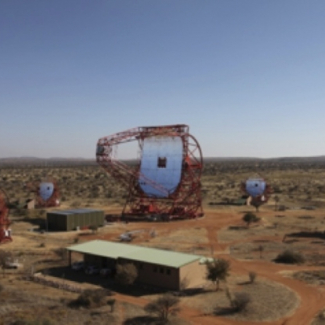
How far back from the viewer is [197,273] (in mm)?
35438

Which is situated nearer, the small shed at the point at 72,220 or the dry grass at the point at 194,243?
the dry grass at the point at 194,243

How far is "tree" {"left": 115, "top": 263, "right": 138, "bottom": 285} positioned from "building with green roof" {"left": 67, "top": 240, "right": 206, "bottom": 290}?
4.08 ft

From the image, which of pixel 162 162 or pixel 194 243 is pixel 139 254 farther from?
pixel 162 162

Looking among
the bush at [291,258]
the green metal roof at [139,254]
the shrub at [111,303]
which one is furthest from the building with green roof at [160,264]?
the bush at [291,258]

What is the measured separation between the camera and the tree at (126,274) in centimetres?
3378

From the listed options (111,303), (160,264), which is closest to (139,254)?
(160,264)

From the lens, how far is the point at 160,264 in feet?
113

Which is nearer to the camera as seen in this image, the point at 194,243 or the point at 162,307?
the point at 162,307

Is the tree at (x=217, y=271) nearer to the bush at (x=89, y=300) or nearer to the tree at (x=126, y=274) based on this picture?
the tree at (x=126, y=274)

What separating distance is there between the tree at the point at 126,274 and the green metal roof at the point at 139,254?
4.50 ft

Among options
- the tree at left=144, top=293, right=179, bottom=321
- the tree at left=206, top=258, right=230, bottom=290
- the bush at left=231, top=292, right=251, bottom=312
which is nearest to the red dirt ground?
the tree at left=144, top=293, right=179, bottom=321

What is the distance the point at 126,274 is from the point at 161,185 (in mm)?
39329

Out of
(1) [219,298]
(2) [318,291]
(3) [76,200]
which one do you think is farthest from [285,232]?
(3) [76,200]

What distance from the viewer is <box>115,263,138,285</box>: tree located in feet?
111
